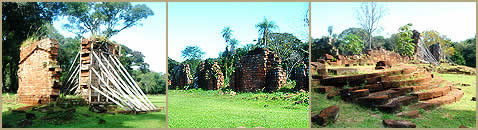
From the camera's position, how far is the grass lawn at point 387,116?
13.5ft

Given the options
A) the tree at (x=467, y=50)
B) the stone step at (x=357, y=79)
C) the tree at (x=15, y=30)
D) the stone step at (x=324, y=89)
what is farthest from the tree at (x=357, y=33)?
the tree at (x=15, y=30)

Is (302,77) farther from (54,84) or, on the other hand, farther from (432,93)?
(54,84)

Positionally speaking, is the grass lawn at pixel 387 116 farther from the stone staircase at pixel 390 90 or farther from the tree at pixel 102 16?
the tree at pixel 102 16

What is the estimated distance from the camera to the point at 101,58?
5.46 meters

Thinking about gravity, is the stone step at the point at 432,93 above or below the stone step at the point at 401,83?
below

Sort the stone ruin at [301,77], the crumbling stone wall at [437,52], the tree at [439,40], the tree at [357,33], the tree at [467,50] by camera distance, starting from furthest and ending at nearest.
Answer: the crumbling stone wall at [437,52]
the tree at [439,40]
the tree at [357,33]
the stone ruin at [301,77]
the tree at [467,50]

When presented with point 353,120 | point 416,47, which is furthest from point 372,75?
point 416,47

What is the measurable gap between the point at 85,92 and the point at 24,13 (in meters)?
1.94

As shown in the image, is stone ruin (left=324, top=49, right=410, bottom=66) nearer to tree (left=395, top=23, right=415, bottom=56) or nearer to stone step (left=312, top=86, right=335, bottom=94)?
tree (left=395, top=23, right=415, bottom=56)

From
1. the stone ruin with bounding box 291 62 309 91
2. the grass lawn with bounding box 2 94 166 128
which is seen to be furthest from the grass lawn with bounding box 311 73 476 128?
the grass lawn with bounding box 2 94 166 128

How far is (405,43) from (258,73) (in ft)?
17.0

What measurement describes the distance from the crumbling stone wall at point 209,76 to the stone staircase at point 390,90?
10.7 feet

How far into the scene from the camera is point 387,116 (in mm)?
4215

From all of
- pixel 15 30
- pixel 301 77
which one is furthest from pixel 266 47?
pixel 15 30
